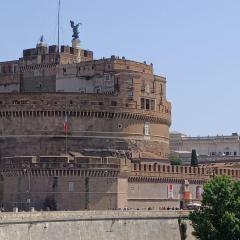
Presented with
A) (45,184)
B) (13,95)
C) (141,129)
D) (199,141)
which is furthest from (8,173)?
(199,141)

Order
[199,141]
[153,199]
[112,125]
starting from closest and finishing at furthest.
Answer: [153,199]
[112,125]
[199,141]

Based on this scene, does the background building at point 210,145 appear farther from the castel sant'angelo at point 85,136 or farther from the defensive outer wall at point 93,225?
the defensive outer wall at point 93,225

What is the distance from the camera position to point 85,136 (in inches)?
2896

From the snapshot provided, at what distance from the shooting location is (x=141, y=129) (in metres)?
76.6

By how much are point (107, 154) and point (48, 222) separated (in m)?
20.9

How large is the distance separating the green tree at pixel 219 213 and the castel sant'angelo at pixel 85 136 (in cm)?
963

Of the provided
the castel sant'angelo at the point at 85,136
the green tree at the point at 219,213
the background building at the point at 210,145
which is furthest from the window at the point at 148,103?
the background building at the point at 210,145

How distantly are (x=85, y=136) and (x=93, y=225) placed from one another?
58.6 feet

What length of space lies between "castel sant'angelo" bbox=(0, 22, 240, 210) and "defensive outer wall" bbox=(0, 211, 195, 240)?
183 inches

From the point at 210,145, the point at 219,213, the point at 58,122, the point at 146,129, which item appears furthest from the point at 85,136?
the point at 210,145

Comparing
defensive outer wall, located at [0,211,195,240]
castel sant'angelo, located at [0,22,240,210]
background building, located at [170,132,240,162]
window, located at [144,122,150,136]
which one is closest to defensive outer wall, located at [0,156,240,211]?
castel sant'angelo, located at [0,22,240,210]

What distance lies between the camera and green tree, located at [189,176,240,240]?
55812 millimetres

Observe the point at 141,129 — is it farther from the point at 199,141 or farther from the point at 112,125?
the point at 199,141

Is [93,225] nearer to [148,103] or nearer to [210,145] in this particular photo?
[148,103]
